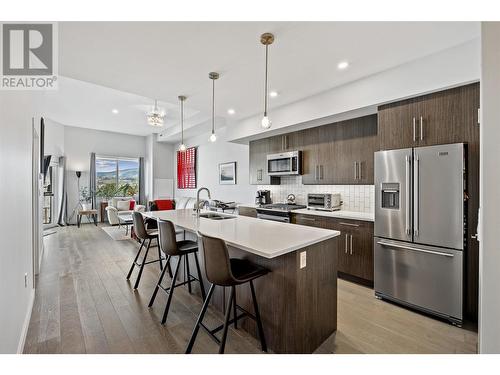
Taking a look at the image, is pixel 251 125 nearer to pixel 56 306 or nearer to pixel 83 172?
pixel 56 306

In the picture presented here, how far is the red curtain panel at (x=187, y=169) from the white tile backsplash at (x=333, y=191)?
3.17 metres

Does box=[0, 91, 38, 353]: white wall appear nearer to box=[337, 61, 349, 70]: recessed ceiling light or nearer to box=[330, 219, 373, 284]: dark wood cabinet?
box=[337, 61, 349, 70]: recessed ceiling light

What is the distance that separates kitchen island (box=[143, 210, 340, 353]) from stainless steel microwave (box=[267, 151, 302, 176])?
2178mm

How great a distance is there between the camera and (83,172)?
313 inches

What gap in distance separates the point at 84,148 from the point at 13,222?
7369 millimetres

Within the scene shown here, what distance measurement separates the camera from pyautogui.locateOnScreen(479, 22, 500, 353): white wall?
3.94 ft

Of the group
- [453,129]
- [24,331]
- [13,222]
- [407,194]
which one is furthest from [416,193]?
[24,331]

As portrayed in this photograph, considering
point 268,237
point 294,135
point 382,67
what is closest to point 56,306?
point 268,237

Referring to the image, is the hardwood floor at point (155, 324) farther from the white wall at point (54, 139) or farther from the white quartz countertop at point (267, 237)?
the white wall at point (54, 139)

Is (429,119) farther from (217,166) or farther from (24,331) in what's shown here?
(217,166)

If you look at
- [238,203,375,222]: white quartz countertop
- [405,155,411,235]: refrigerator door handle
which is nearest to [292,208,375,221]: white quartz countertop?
[238,203,375,222]: white quartz countertop

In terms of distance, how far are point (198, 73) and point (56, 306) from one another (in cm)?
302

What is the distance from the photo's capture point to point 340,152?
364cm
